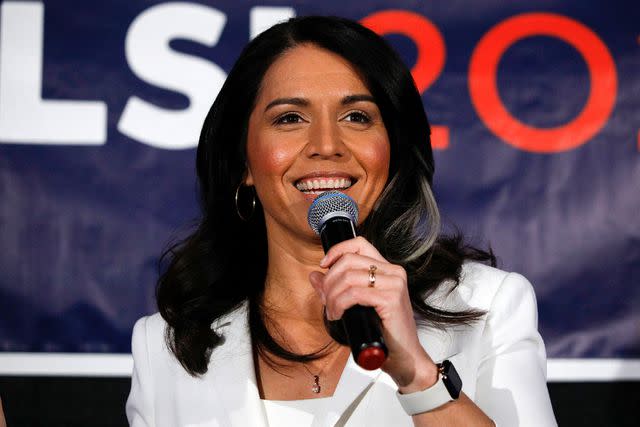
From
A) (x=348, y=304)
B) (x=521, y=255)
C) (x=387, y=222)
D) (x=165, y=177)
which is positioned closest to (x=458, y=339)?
(x=387, y=222)

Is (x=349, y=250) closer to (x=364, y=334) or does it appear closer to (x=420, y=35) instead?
(x=364, y=334)

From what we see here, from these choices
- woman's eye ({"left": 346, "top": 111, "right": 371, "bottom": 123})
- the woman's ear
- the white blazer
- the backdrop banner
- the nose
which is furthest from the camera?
the backdrop banner

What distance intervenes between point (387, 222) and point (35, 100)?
46.0 inches

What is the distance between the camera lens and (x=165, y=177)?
2.58 m

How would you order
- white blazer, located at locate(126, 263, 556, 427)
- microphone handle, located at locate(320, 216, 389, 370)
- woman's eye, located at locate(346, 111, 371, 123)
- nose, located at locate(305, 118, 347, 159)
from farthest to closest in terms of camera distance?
woman's eye, located at locate(346, 111, 371, 123), nose, located at locate(305, 118, 347, 159), white blazer, located at locate(126, 263, 556, 427), microphone handle, located at locate(320, 216, 389, 370)

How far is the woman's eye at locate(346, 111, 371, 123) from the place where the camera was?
6.23ft

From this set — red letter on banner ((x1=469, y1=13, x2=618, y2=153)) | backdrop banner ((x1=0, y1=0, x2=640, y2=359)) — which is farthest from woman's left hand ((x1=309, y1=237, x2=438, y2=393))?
red letter on banner ((x1=469, y1=13, x2=618, y2=153))

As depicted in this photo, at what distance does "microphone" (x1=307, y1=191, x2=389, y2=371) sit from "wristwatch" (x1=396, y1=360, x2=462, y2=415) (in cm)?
18

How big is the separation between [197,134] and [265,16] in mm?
377

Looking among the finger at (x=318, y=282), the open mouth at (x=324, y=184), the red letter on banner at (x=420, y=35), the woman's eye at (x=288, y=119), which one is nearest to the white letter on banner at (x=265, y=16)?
the red letter on banner at (x=420, y=35)

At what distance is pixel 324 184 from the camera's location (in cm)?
182

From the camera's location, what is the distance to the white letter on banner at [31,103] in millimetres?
2590

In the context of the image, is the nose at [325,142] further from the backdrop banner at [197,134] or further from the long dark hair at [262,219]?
the backdrop banner at [197,134]

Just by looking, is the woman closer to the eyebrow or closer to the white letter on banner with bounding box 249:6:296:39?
the eyebrow
